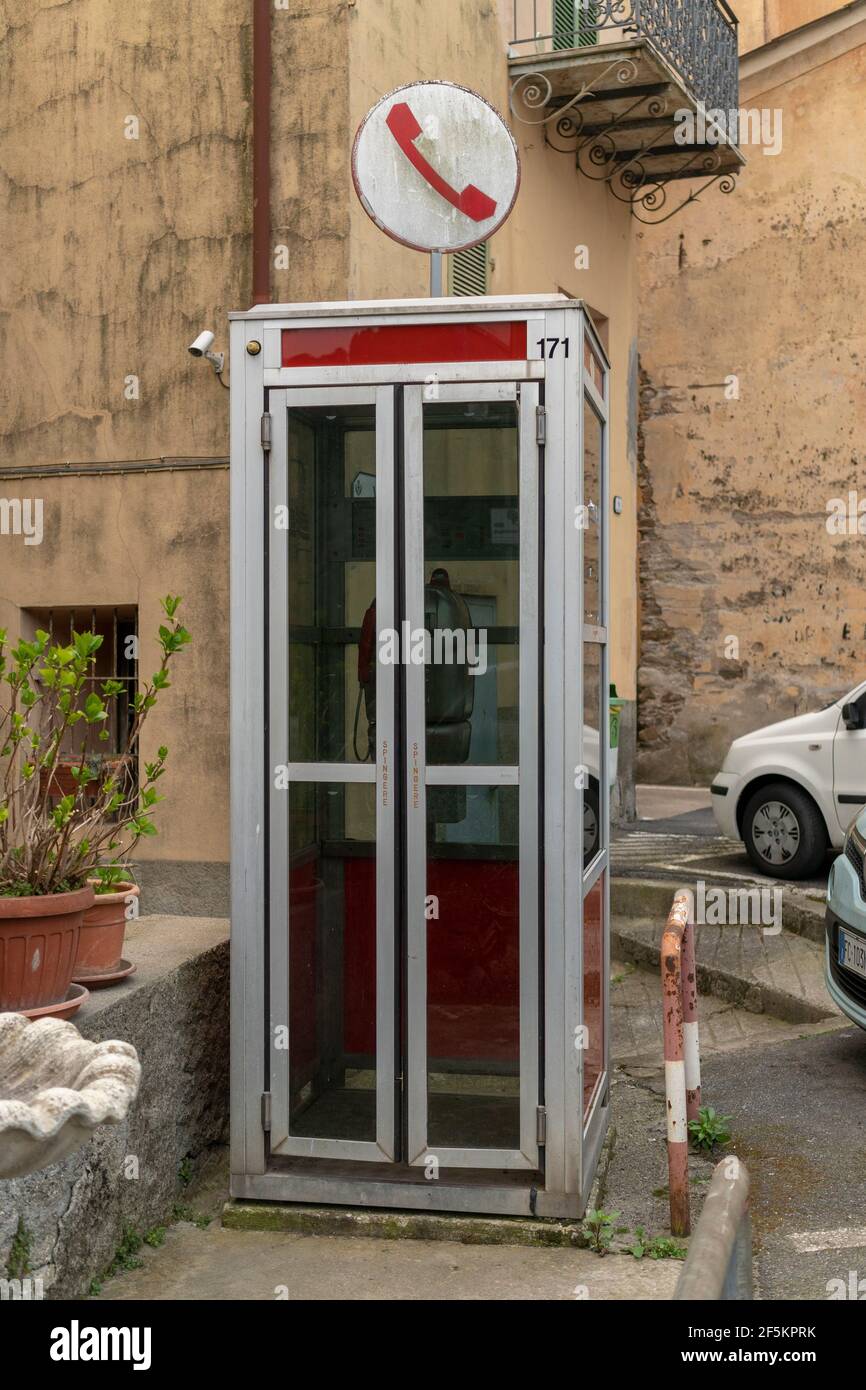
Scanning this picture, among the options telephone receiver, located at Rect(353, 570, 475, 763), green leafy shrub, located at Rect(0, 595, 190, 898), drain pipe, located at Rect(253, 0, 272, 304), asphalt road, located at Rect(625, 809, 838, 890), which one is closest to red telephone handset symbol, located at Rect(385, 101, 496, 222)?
telephone receiver, located at Rect(353, 570, 475, 763)

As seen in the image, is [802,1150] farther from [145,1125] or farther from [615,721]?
[615,721]

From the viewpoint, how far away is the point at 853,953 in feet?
20.8

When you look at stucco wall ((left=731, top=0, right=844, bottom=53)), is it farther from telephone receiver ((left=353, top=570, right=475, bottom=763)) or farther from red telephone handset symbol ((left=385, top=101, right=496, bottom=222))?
telephone receiver ((left=353, top=570, right=475, bottom=763))

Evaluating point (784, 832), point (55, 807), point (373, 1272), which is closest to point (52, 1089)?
point (55, 807)

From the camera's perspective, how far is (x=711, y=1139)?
18.9ft

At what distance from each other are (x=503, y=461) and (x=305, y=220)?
12.2ft

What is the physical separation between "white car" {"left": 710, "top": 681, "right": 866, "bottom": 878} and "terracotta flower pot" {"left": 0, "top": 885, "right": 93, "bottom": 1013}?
7.31 metres

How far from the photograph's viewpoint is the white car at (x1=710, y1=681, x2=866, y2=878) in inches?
410

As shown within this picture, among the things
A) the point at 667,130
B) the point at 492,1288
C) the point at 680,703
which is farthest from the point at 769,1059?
the point at 680,703

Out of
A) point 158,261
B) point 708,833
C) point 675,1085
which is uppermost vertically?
point 158,261

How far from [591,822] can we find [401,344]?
71.1 inches

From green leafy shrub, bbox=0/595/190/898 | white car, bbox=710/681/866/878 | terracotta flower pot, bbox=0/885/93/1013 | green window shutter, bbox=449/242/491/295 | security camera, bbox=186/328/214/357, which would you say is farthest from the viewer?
white car, bbox=710/681/866/878
